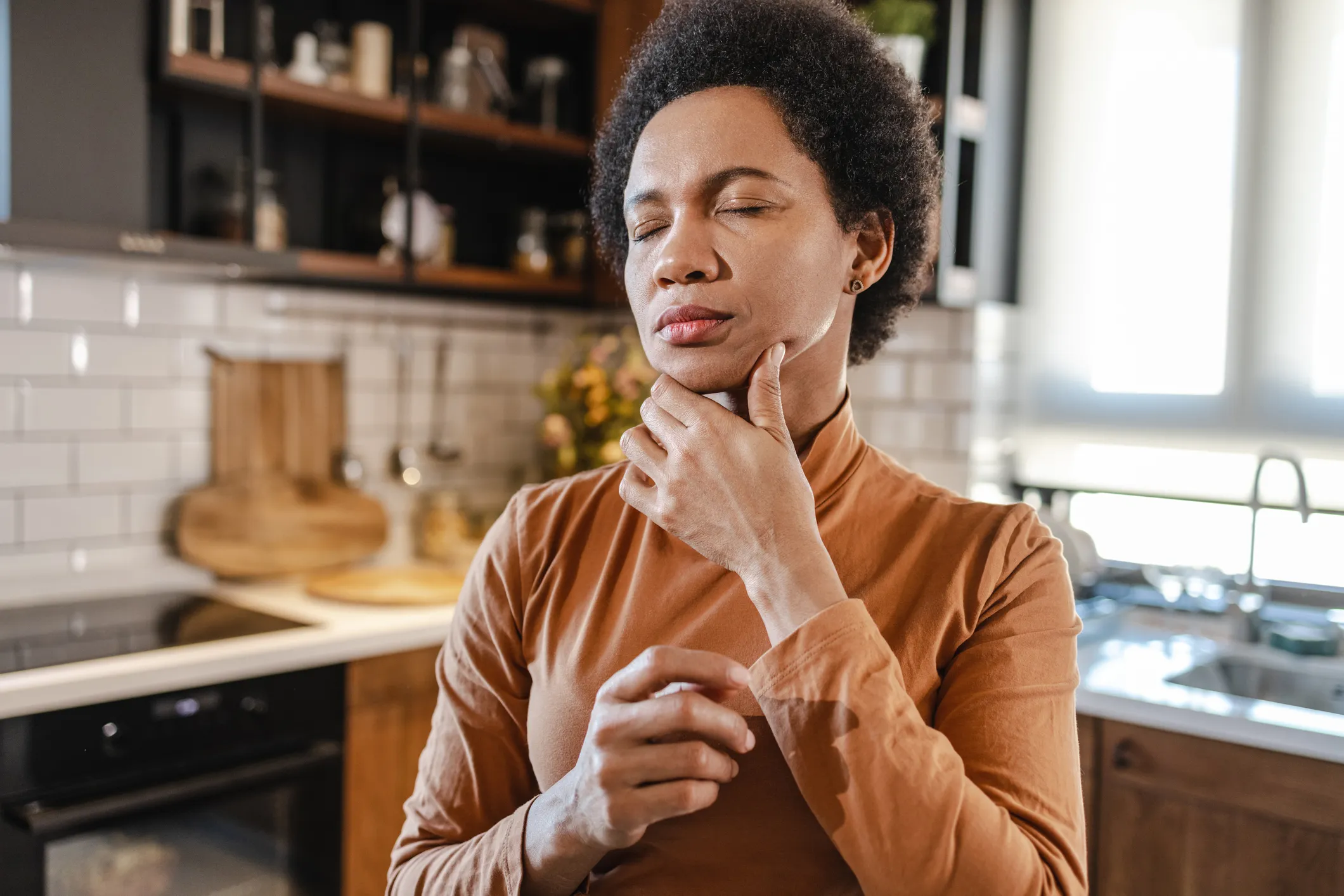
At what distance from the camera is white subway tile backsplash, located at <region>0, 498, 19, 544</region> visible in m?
2.23

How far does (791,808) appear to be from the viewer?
85cm

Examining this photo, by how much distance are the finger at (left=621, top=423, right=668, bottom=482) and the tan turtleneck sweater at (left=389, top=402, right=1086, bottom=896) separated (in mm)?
100

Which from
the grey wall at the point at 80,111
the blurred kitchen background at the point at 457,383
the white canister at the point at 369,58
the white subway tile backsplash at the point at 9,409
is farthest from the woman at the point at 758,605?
the white canister at the point at 369,58

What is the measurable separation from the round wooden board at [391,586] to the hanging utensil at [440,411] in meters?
0.34

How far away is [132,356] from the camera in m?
2.40

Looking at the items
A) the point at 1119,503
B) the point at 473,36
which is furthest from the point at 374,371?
the point at 1119,503

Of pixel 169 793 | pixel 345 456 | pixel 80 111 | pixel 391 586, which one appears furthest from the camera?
pixel 345 456

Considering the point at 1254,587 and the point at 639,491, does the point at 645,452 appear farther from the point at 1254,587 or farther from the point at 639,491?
the point at 1254,587

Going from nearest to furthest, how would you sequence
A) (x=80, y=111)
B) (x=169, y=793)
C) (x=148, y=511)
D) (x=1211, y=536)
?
(x=169, y=793)
(x=80, y=111)
(x=148, y=511)
(x=1211, y=536)

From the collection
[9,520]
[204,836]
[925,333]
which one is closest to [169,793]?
[204,836]

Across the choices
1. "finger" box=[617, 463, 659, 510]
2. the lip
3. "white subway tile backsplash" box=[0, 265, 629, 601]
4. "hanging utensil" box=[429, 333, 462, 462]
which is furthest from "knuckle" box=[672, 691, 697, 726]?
"hanging utensil" box=[429, 333, 462, 462]

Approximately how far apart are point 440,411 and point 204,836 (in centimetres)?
138

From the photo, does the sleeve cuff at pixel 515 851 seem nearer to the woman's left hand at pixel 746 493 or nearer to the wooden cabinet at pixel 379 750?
the woman's left hand at pixel 746 493

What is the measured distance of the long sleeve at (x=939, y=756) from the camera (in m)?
0.74
